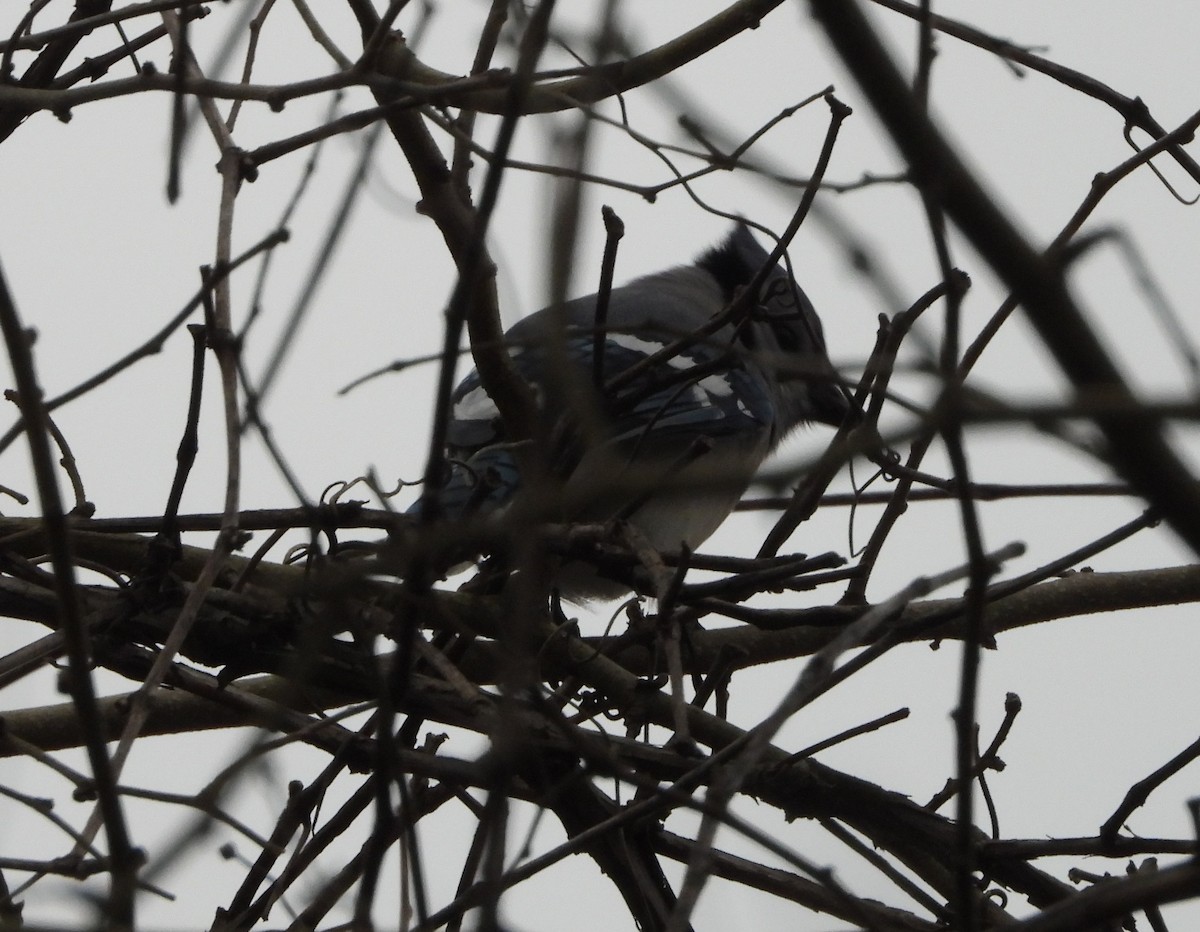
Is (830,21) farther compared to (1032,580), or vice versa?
(1032,580)

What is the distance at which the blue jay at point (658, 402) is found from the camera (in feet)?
3.62

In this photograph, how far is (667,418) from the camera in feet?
14.5

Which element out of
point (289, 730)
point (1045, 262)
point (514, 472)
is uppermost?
point (514, 472)

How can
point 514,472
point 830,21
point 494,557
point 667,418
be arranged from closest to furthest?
point 830,21, point 494,557, point 514,472, point 667,418

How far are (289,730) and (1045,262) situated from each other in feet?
4.08

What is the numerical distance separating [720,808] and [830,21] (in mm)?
652

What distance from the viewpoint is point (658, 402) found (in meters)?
4.41

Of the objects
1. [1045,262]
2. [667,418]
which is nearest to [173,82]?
[1045,262]

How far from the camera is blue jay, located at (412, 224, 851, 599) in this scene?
1.10 metres

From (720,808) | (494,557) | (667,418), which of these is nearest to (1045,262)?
(720,808)

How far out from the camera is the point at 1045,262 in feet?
2.94

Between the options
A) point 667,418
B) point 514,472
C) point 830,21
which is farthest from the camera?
point 667,418

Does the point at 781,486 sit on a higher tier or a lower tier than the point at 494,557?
lower

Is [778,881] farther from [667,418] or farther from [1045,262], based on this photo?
[667,418]
